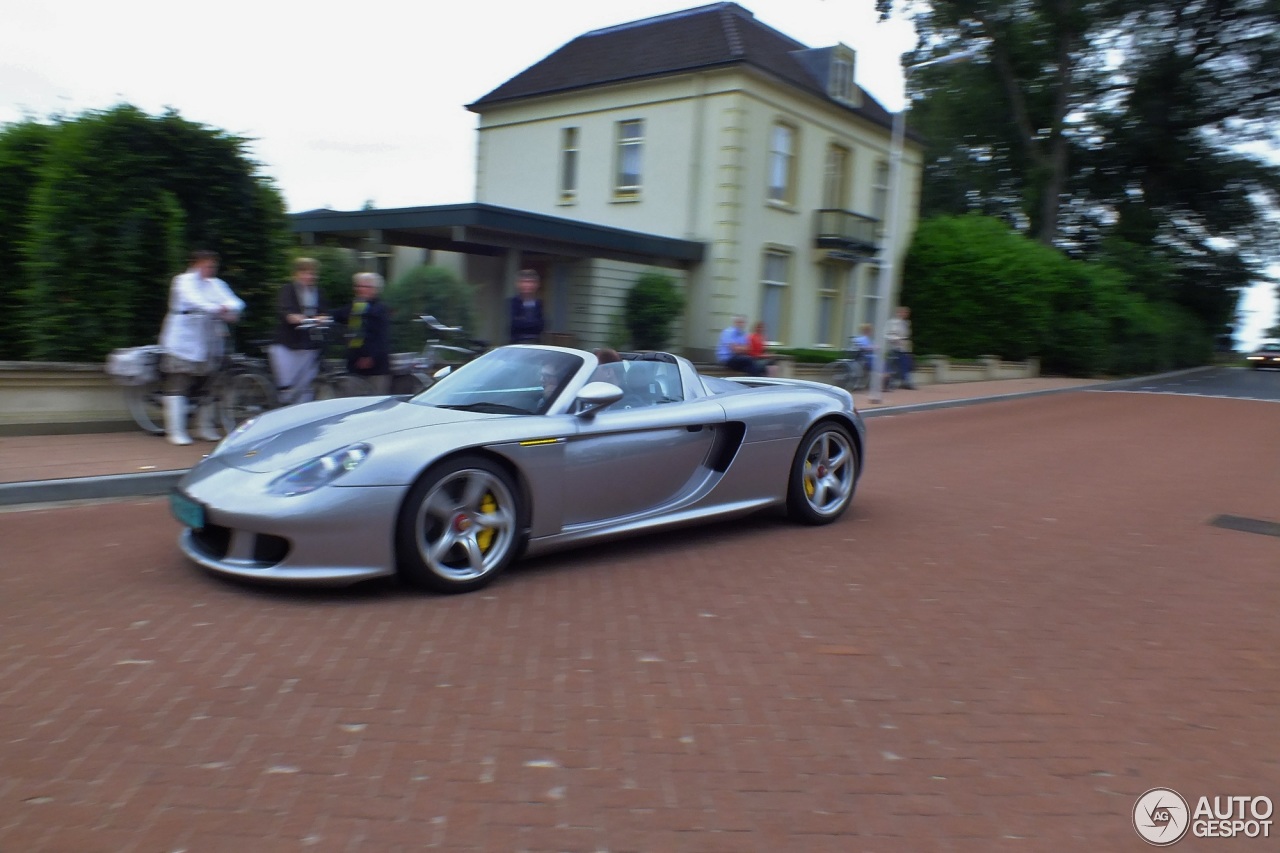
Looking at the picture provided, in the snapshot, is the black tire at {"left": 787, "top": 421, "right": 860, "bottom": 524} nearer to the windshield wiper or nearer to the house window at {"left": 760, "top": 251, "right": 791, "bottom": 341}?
the windshield wiper

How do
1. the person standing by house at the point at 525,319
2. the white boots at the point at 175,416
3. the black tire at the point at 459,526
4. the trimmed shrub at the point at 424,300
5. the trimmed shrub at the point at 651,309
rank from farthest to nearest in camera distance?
the trimmed shrub at the point at 651,309 < the trimmed shrub at the point at 424,300 < the person standing by house at the point at 525,319 < the white boots at the point at 175,416 < the black tire at the point at 459,526

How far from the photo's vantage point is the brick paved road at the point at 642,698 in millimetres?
2754

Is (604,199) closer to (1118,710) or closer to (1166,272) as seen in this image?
(1118,710)

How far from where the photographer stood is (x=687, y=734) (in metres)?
3.32

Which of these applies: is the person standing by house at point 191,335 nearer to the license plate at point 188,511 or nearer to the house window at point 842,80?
the license plate at point 188,511

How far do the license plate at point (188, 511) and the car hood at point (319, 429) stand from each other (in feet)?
0.92

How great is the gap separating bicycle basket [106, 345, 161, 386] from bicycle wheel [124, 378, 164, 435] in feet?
0.76

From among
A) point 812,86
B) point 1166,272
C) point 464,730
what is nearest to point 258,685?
point 464,730

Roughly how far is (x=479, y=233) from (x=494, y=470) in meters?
13.0

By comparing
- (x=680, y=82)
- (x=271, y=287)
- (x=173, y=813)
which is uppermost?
(x=680, y=82)

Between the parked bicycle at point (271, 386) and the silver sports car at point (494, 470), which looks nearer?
the silver sports car at point (494, 470)

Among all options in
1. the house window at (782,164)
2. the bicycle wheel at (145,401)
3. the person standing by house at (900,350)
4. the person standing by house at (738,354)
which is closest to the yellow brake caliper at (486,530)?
the bicycle wheel at (145,401)

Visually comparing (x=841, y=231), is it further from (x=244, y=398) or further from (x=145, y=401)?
(x=145, y=401)

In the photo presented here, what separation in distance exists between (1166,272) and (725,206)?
79.2 ft
